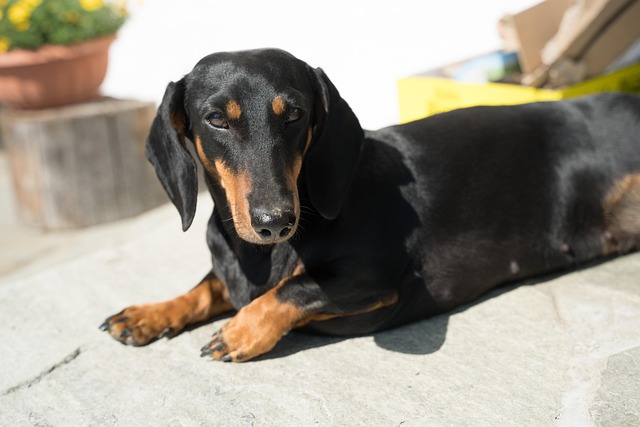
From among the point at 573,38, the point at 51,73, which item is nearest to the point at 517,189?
the point at 573,38

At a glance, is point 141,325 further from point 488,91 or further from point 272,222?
point 488,91

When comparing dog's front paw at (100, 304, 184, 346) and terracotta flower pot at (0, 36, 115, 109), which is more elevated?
terracotta flower pot at (0, 36, 115, 109)

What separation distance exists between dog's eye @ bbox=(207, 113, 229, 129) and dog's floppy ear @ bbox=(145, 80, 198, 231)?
0.79ft

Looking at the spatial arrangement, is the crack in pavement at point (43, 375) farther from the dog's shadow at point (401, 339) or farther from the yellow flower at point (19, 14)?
the yellow flower at point (19, 14)

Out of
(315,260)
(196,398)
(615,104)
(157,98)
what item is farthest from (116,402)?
(157,98)

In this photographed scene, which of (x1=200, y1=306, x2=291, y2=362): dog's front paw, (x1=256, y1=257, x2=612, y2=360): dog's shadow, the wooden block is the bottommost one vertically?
the wooden block

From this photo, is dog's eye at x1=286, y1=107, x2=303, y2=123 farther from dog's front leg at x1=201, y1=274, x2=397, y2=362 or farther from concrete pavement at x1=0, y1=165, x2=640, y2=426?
concrete pavement at x1=0, y1=165, x2=640, y2=426

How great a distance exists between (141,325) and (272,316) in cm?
68

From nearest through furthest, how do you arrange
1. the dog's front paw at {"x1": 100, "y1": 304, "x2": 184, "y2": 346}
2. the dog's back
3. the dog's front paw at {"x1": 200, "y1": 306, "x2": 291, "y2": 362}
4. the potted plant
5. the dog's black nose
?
1. the dog's black nose
2. the dog's front paw at {"x1": 200, "y1": 306, "x2": 291, "y2": 362}
3. the dog's front paw at {"x1": 100, "y1": 304, "x2": 184, "y2": 346}
4. the dog's back
5. the potted plant

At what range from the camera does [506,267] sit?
370cm

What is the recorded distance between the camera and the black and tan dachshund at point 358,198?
9.80 ft

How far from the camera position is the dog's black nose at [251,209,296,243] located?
8.96 ft

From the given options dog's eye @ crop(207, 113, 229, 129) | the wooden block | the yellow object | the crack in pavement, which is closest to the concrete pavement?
the crack in pavement

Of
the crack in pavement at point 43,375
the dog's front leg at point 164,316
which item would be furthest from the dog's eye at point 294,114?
the crack in pavement at point 43,375
